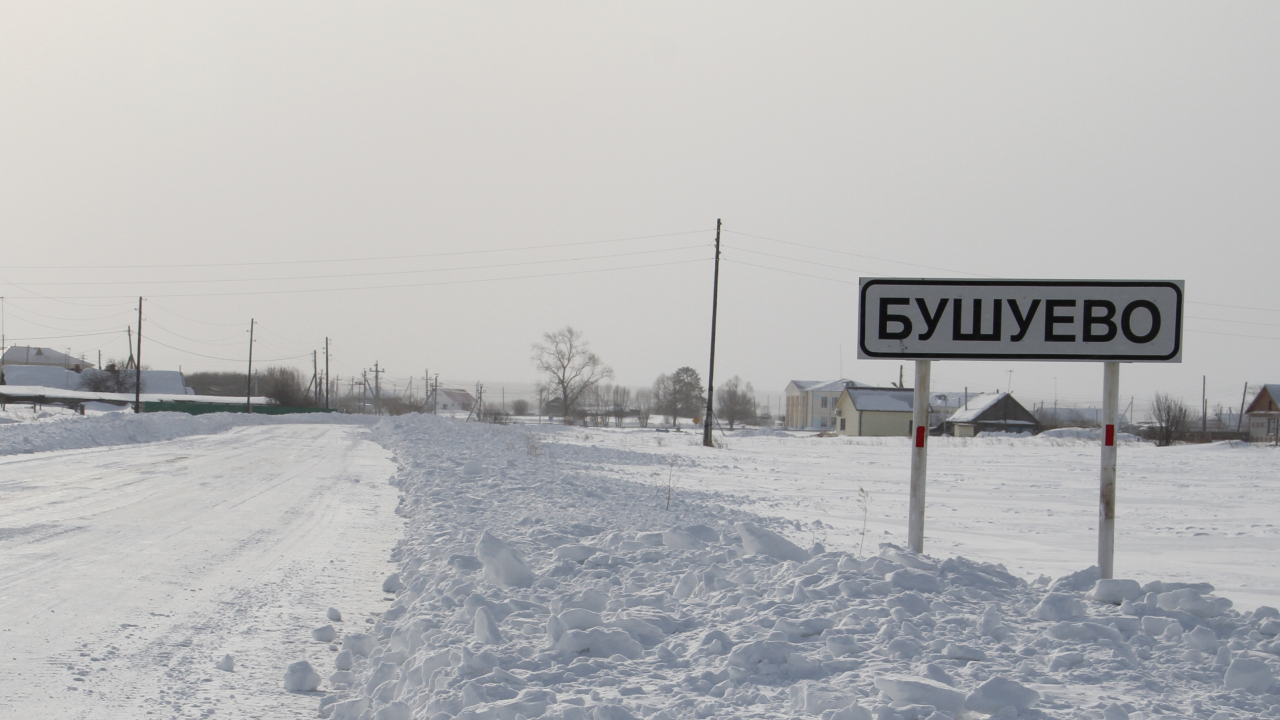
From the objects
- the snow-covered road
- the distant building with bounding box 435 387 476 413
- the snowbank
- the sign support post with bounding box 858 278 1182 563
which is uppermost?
the sign support post with bounding box 858 278 1182 563

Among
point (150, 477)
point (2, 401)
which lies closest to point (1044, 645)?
point (150, 477)

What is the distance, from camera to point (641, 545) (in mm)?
6836

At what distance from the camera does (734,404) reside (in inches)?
4919

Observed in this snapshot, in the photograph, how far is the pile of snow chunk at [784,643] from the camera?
352cm

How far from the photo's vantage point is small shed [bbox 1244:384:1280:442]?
69.1m

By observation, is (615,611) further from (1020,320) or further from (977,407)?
(977,407)

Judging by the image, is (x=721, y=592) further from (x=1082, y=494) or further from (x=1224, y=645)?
(x=1082, y=494)

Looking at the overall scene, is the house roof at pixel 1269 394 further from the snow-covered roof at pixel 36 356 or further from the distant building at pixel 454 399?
the snow-covered roof at pixel 36 356

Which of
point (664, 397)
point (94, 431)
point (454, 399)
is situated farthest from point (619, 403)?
point (94, 431)

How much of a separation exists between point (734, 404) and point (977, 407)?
173ft

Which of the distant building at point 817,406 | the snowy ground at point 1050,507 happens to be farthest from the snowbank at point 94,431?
the distant building at point 817,406

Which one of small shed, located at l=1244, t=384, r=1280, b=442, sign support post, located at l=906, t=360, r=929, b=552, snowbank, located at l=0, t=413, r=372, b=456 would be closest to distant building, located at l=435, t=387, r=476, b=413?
snowbank, located at l=0, t=413, r=372, b=456

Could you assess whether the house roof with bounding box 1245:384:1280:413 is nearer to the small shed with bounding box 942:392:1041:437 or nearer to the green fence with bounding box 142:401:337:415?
the small shed with bounding box 942:392:1041:437

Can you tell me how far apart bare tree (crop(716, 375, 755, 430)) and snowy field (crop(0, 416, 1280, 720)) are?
113337 mm
